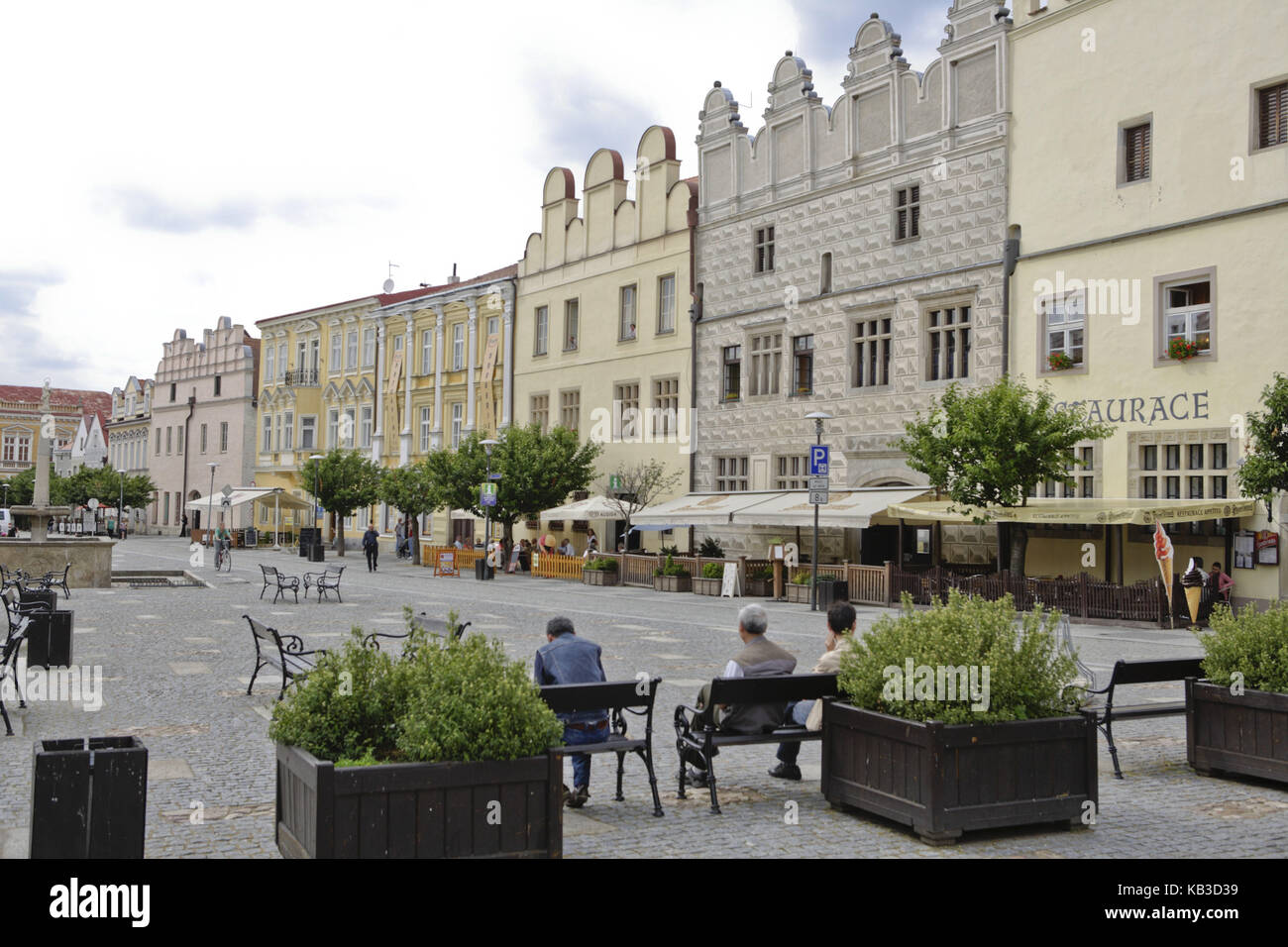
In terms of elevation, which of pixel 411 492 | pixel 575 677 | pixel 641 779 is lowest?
pixel 641 779

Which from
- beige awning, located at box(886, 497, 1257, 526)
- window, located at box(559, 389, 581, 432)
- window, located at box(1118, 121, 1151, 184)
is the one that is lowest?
beige awning, located at box(886, 497, 1257, 526)

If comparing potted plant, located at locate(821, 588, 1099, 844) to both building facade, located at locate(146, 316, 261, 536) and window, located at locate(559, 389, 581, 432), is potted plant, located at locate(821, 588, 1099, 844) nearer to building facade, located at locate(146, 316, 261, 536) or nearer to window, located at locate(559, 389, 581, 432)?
window, located at locate(559, 389, 581, 432)

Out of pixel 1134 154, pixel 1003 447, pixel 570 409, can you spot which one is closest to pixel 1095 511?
pixel 1003 447

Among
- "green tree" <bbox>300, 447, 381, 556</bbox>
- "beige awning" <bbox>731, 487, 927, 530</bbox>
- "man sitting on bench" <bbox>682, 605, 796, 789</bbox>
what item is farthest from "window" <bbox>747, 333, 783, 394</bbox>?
"man sitting on bench" <bbox>682, 605, 796, 789</bbox>

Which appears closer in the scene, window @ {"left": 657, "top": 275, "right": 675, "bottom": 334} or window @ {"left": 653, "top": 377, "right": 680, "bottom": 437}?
window @ {"left": 653, "top": 377, "right": 680, "bottom": 437}

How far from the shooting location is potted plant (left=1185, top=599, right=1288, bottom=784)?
27.8 ft

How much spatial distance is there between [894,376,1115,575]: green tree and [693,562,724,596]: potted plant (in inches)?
292

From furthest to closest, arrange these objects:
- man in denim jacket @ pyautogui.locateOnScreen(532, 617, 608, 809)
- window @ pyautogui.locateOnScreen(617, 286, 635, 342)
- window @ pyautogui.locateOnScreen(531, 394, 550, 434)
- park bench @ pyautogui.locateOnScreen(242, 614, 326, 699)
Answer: window @ pyautogui.locateOnScreen(531, 394, 550, 434), window @ pyautogui.locateOnScreen(617, 286, 635, 342), park bench @ pyautogui.locateOnScreen(242, 614, 326, 699), man in denim jacket @ pyautogui.locateOnScreen(532, 617, 608, 809)

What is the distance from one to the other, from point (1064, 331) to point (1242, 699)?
19.9 m

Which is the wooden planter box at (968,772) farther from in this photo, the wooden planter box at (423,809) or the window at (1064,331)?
the window at (1064,331)

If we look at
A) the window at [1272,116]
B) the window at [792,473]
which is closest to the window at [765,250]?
the window at [792,473]

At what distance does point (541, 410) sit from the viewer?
46125mm

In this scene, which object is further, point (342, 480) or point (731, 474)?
point (342, 480)

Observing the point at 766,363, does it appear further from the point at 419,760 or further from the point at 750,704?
the point at 419,760
